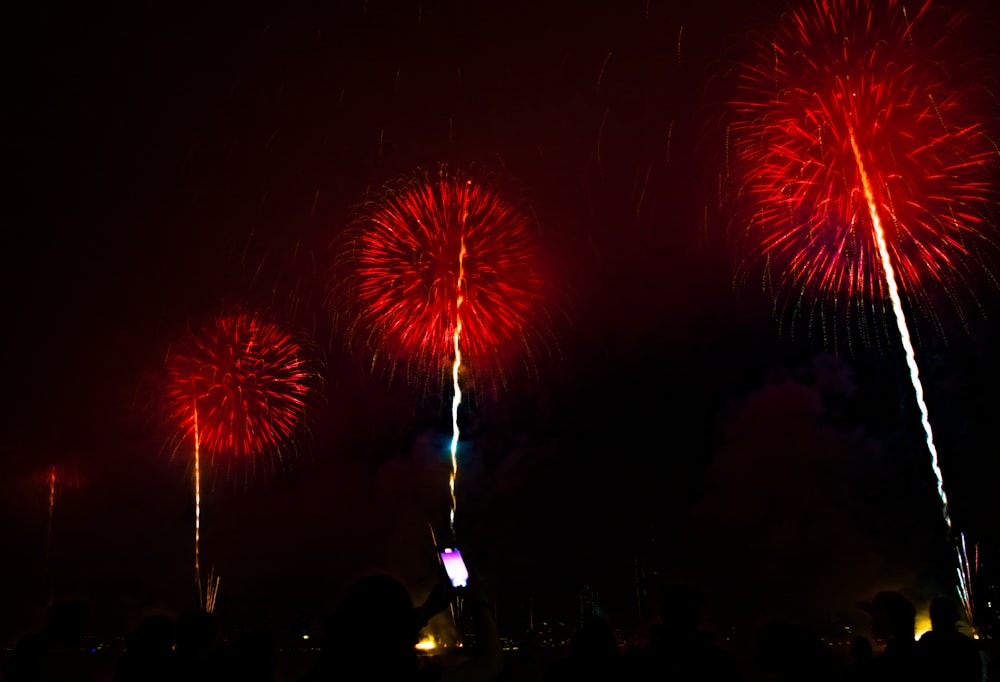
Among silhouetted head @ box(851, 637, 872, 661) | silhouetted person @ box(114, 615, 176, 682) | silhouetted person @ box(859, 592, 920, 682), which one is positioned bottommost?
silhouetted head @ box(851, 637, 872, 661)

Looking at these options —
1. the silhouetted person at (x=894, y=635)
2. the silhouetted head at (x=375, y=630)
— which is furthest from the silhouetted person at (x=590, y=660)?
the silhouetted head at (x=375, y=630)

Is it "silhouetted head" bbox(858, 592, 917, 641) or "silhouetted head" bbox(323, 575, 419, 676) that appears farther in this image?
"silhouetted head" bbox(858, 592, 917, 641)

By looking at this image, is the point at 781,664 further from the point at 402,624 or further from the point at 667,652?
the point at 402,624

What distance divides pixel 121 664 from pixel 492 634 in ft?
10.2

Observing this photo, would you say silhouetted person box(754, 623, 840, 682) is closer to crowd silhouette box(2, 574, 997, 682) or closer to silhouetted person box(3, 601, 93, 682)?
crowd silhouette box(2, 574, 997, 682)

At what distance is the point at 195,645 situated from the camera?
506 centimetres

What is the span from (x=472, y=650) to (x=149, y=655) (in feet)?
9.29

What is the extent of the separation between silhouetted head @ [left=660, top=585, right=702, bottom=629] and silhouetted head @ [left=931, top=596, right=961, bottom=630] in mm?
2207

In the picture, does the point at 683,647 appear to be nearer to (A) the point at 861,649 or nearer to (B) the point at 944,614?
(B) the point at 944,614

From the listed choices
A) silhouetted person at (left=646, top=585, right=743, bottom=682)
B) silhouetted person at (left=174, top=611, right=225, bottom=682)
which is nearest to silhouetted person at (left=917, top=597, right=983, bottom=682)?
silhouetted person at (left=646, top=585, right=743, bottom=682)

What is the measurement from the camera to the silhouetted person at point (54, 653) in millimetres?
5426

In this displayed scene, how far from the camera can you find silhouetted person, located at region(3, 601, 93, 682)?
5426 millimetres

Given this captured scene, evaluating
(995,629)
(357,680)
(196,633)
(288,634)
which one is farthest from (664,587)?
(288,634)

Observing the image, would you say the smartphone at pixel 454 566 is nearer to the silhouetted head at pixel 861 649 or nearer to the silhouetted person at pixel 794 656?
the silhouetted person at pixel 794 656
